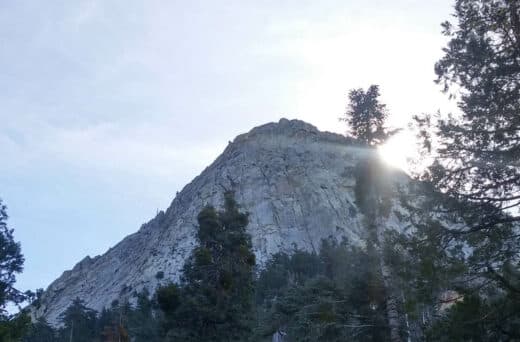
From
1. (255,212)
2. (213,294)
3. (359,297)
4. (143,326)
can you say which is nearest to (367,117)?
(359,297)

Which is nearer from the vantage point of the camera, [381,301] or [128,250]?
[381,301]

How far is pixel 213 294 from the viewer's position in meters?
27.4

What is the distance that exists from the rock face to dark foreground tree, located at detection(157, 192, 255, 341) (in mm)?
87640

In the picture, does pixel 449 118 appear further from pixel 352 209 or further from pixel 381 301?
pixel 352 209

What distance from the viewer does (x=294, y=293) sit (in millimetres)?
22953

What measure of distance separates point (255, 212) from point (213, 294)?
113m

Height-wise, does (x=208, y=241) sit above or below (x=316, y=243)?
below

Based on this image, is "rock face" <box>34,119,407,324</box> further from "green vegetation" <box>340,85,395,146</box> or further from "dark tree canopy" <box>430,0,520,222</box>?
"dark tree canopy" <box>430,0,520,222</box>

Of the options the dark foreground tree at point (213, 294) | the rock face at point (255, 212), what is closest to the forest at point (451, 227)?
the dark foreground tree at point (213, 294)

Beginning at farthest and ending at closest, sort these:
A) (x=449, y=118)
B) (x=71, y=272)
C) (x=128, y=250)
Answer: (x=71, y=272) → (x=128, y=250) → (x=449, y=118)

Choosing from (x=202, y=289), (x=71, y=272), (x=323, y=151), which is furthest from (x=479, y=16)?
(x=71, y=272)

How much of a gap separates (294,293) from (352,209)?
11623cm

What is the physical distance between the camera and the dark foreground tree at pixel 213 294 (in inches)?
1062

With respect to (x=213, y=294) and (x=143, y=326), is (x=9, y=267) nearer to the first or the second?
(x=213, y=294)
